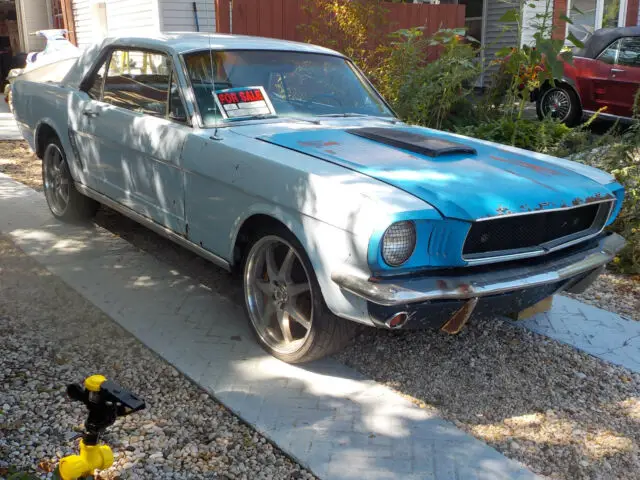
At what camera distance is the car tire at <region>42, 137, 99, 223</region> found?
19.2 feet

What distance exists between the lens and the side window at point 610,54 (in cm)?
1023

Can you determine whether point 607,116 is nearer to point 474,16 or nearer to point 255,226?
point 474,16

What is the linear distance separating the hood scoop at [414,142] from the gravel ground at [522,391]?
1.13 m

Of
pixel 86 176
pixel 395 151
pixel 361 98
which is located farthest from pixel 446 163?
pixel 86 176

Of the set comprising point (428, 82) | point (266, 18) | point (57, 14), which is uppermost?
point (57, 14)

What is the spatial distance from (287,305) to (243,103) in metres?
1.34

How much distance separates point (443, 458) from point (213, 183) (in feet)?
6.26

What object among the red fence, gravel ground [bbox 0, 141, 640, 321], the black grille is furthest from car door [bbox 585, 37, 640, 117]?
the black grille

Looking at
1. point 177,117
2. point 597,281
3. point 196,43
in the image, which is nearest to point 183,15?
point 196,43

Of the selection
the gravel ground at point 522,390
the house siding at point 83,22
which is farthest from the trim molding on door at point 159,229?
the house siding at point 83,22

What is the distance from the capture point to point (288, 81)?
14.8 ft

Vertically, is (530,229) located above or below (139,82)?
below

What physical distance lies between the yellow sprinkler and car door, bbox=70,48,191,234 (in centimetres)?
205

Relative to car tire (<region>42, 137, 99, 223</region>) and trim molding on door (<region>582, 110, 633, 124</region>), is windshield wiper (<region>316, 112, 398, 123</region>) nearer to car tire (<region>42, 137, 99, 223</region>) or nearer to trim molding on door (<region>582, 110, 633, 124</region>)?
Answer: car tire (<region>42, 137, 99, 223</region>)
